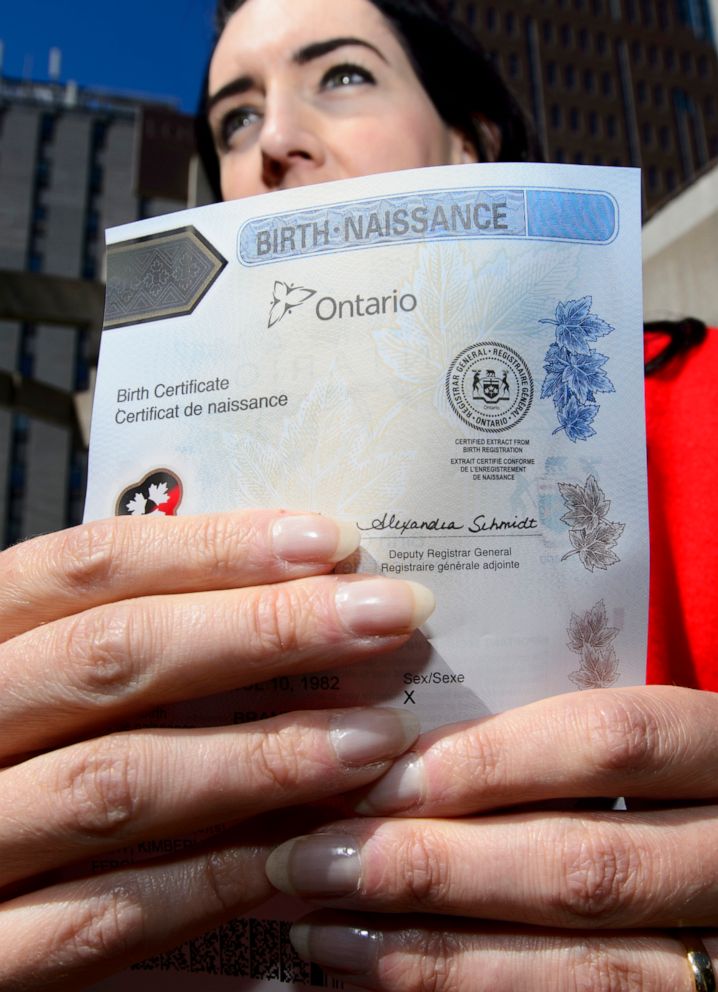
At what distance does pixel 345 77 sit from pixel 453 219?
57cm

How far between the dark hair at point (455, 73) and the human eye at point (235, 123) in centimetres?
23

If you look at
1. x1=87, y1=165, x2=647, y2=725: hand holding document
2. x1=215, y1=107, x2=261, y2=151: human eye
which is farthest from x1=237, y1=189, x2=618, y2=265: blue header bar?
x1=215, y1=107, x2=261, y2=151: human eye

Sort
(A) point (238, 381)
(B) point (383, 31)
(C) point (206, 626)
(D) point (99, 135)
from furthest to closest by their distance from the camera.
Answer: (D) point (99, 135) → (B) point (383, 31) → (A) point (238, 381) → (C) point (206, 626)

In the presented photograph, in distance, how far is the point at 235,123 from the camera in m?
1.11

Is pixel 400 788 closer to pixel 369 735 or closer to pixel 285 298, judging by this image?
pixel 369 735

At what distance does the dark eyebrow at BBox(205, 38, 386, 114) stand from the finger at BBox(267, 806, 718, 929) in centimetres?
102

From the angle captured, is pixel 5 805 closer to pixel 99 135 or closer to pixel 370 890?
pixel 370 890

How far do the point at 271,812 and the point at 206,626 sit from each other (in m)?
0.20

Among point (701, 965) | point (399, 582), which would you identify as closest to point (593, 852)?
point (701, 965)

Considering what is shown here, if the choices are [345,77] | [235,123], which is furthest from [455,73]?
[235,123]

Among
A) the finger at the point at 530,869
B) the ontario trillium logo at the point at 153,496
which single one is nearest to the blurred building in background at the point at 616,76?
the ontario trillium logo at the point at 153,496

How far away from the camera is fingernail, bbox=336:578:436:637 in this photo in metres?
0.51

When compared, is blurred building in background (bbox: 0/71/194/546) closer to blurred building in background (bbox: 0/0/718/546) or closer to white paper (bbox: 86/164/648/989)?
blurred building in background (bbox: 0/0/718/546)

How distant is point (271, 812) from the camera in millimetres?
596
